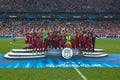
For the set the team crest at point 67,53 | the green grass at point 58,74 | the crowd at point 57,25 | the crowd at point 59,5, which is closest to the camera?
the green grass at point 58,74

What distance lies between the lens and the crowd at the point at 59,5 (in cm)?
7131

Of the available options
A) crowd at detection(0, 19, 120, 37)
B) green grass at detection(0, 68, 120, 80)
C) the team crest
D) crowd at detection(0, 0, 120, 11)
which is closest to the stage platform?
the team crest

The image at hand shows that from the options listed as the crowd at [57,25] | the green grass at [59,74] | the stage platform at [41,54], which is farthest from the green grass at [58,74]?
the crowd at [57,25]

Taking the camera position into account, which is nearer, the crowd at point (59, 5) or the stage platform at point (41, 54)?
the stage platform at point (41, 54)

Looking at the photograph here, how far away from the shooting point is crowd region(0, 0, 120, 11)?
7131 cm

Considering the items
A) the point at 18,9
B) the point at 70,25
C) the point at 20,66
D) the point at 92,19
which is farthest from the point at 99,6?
the point at 20,66

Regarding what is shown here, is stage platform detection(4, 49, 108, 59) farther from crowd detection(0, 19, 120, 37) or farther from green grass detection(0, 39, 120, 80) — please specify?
crowd detection(0, 19, 120, 37)

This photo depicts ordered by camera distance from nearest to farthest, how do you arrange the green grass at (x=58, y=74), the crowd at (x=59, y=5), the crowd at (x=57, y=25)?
1. the green grass at (x=58, y=74)
2. the crowd at (x=57, y=25)
3. the crowd at (x=59, y=5)

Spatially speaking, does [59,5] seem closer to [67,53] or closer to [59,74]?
[67,53]

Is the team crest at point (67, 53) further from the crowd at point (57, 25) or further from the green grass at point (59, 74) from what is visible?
the crowd at point (57, 25)

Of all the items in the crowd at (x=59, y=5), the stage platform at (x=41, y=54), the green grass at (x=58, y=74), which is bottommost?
the green grass at (x=58, y=74)

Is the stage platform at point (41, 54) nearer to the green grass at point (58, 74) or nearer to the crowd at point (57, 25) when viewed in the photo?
the green grass at point (58, 74)

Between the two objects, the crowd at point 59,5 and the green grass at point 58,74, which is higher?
the crowd at point 59,5

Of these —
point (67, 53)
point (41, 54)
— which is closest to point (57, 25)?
point (41, 54)
